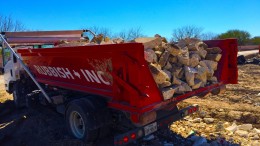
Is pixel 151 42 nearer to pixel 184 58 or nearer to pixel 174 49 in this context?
pixel 174 49

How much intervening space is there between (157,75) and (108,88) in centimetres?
77

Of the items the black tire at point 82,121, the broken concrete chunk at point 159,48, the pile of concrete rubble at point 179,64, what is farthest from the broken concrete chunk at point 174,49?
the black tire at point 82,121

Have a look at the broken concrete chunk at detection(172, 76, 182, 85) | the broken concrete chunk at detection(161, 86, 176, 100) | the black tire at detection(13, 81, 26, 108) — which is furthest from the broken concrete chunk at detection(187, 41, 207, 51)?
the black tire at detection(13, 81, 26, 108)

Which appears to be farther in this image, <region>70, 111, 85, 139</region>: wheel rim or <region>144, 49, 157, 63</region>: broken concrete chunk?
<region>70, 111, 85, 139</region>: wheel rim

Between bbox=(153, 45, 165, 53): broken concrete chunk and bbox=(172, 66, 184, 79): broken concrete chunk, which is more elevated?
bbox=(153, 45, 165, 53): broken concrete chunk

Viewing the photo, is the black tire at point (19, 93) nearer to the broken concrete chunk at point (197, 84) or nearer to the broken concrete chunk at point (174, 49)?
the broken concrete chunk at point (174, 49)

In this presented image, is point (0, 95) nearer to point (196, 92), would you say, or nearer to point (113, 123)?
point (113, 123)

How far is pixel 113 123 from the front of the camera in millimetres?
4508

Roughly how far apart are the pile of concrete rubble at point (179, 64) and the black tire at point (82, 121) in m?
1.23

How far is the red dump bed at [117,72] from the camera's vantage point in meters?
3.53

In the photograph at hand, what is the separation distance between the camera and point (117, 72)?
12.3ft

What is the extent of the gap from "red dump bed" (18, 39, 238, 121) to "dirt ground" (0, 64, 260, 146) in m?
0.99

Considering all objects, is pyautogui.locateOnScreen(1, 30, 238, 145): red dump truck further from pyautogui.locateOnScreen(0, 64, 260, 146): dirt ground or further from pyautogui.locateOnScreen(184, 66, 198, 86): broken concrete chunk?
pyautogui.locateOnScreen(0, 64, 260, 146): dirt ground

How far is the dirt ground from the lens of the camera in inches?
208
